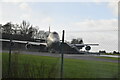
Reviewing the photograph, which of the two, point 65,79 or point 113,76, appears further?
point 65,79

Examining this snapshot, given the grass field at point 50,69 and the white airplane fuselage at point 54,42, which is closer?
the grass field at point 50,69

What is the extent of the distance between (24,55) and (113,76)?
151 inches

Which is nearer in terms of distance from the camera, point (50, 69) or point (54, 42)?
point (50, 69)

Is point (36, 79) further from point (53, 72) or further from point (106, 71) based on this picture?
point (106, 71)

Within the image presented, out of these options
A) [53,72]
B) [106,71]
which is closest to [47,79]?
[53,72]

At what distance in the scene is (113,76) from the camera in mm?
6934

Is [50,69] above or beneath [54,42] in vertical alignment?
beneath

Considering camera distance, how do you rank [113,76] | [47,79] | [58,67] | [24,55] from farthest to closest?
[24,55], [58,67], [47,79], [113,76]

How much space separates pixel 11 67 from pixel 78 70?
7.85 ft

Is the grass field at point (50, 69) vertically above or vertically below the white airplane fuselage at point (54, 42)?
below

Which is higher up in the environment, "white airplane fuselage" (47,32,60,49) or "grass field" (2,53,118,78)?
"white airplane fuselage" (47,32,60,49)

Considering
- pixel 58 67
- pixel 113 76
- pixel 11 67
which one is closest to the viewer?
pixel 113 76

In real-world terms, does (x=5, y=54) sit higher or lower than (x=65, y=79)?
higher

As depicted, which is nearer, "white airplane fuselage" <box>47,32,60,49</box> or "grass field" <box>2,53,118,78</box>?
"grass field" <box>2,53,118,78</box>
